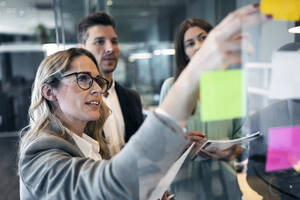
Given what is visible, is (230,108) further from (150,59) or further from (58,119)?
(58,119)

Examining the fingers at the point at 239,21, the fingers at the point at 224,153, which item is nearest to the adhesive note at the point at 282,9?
the fingers at the point at 239,21

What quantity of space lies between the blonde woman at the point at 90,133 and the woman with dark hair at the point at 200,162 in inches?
2.6

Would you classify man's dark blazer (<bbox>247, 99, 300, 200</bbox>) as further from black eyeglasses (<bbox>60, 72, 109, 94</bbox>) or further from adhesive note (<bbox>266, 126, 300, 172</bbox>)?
black eyeglasses (<bbox>60, 72, 109, 94</bbox>)

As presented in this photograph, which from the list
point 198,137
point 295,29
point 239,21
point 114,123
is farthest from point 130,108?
point 295,29

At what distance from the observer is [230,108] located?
1.55 ft

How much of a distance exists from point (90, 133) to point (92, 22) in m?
0.26

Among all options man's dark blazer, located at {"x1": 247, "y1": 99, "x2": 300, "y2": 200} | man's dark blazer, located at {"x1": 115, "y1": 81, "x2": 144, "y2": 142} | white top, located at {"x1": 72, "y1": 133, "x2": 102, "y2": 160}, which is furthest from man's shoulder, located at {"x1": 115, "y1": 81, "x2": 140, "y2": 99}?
man's dark blazer, located at {"x1": 247, "y1": 99, "x2": 300, "y2": 200}

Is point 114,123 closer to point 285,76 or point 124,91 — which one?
point 124,91

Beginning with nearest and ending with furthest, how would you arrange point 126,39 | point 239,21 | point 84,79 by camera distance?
1. point 239,21
2. point 84,79
3. point 126,39

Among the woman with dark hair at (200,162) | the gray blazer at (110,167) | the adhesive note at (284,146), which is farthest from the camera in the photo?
the adhesive note at (284,146)

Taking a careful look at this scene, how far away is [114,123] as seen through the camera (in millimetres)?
571

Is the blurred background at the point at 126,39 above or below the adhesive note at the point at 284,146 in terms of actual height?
above

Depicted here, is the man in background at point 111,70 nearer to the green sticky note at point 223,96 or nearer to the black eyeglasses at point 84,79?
the black eyeglasses at point 84,79

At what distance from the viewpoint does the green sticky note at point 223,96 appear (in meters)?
0.42
